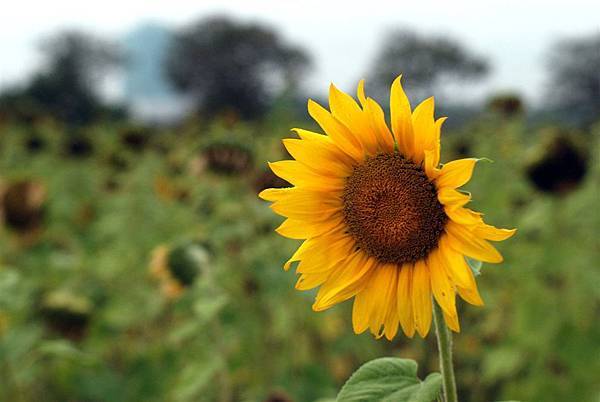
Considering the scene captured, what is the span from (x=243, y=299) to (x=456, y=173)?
1.77 m

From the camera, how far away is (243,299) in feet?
8.33

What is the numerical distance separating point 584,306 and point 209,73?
27926 mm

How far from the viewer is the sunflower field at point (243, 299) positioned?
83.7 inches

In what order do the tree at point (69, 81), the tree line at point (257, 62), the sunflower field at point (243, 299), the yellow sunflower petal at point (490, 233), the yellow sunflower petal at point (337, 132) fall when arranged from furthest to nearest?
the tree line at point (257, 62)
the tree at point (69, 81)
the sunflower field at point (243, 299)
the yellow sunflower petal at point (337, 132)
the yellow sunflower petal at point (490, 233)

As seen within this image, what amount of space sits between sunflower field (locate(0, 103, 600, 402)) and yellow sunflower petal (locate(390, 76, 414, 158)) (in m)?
0.80

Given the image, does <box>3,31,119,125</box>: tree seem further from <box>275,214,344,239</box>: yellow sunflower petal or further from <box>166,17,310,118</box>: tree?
<box>275,214,344,239</box>: yellow sunflower petal

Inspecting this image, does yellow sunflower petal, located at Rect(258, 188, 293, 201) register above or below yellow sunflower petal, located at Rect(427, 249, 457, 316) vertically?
above

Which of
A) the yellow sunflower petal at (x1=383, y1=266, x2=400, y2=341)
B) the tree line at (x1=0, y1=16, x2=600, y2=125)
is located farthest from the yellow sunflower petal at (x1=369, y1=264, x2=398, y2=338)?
the tree line at (x1=0, y1=16, x2=600, y2=125)

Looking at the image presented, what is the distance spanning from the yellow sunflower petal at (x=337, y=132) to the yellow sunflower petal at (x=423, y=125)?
85 millimetres

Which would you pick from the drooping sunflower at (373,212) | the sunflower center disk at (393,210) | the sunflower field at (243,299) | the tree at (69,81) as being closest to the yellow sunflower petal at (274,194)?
the drooping sunflower at (373,212)

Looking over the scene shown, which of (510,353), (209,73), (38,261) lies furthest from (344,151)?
(209,73)

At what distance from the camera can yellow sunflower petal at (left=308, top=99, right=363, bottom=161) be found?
0.92 m

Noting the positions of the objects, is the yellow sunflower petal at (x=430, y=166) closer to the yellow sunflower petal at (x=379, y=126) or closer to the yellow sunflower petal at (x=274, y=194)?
the yellow sunflower petal at (x=379, y=126)

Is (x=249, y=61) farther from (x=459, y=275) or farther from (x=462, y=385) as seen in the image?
(x=459, y=275)
